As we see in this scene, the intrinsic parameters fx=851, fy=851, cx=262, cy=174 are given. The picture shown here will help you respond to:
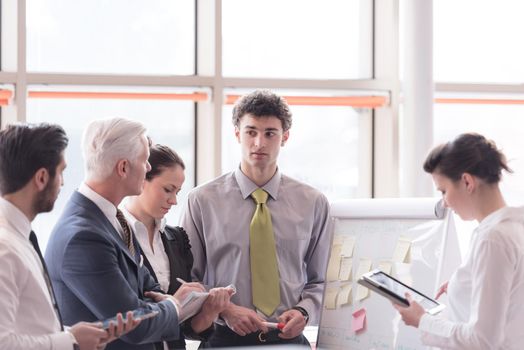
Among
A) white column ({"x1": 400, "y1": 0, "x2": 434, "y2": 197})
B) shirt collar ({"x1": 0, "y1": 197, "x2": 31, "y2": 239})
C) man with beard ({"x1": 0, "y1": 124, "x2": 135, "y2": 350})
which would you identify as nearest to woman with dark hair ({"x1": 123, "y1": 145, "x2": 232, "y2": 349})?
man with beard ({"x1": 0, "y1": 124, "x2": 135, "y2": 350})

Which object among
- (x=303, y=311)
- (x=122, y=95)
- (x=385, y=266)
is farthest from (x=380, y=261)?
(x=122, y=95)

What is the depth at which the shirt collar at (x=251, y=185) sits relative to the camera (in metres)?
3.85

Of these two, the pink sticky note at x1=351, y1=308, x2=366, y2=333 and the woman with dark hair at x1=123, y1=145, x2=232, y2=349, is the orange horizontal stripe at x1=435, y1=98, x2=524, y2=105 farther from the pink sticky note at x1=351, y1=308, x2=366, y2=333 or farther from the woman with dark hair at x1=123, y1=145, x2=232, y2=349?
the woman with dark hair at x1=123, y1=145, x2=232, y2=349

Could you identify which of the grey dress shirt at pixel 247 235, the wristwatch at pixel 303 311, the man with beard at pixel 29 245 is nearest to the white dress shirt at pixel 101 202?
the man with beard at pixel 29 245

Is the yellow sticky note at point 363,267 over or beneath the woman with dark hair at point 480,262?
beneath

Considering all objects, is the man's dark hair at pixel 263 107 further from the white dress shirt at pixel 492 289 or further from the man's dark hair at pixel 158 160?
the white dress shirt at pixel 492 289

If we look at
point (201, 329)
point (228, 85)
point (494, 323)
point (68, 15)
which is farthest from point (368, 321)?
point (68, 15)

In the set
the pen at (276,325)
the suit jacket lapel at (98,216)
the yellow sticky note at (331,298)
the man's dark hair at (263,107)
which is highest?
the man's dark hair at (263,107)

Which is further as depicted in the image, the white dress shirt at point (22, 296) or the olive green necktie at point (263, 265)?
the olive green necktie at point (263, 265)

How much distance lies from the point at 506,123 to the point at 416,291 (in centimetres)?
303

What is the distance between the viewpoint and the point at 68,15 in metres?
5.11

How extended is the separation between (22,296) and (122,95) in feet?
9.01

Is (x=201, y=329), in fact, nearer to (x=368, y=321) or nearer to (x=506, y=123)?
(x=368, y=321)

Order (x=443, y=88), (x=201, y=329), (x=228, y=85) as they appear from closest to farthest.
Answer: (x=201, y=329) < (x=228, y=85) < (x=443, y=88)
